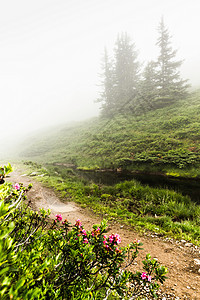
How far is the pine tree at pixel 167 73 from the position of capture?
18.5 metres

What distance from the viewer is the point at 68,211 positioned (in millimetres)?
5680

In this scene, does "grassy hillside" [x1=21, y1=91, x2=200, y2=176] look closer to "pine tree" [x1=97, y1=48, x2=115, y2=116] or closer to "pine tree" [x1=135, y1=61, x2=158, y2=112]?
"pine tree" [x1=135, y1=61, x2=158, y2=112]

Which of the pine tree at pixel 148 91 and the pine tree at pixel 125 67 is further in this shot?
the pine tree at pixel 125 67

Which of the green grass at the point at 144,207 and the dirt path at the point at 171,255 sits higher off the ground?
the dirt path at the point at 171,255

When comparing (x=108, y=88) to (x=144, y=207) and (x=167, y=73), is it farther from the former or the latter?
(x=144, y=207)

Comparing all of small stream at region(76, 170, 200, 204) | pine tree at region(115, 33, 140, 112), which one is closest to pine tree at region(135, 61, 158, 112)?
pine tree at region(115, 33, 140, 112)

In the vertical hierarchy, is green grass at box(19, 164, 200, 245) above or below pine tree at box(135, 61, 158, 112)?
below

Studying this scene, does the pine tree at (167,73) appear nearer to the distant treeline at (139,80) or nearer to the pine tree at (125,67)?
the distant treeline at (139,80)

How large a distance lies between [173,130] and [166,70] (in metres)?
13.1

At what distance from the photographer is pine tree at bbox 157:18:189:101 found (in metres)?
18.5

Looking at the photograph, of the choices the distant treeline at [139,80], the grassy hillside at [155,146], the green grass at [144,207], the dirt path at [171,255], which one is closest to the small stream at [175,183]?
the grassy hillside at [155,146]

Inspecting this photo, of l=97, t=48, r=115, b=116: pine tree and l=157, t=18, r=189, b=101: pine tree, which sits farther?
l=97, t=48, r=115, b=116: pine tree

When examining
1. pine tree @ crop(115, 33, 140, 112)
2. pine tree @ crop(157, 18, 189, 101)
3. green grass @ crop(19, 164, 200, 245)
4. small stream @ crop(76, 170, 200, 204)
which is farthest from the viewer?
pine tree @ crop(115, 33, 140, 112)

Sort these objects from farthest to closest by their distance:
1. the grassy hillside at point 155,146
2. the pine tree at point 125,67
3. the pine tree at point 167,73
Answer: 1. the pine tree at point 125,67
2. the pine tree at point 167,73
3. the grassy hillside at point 155,146
